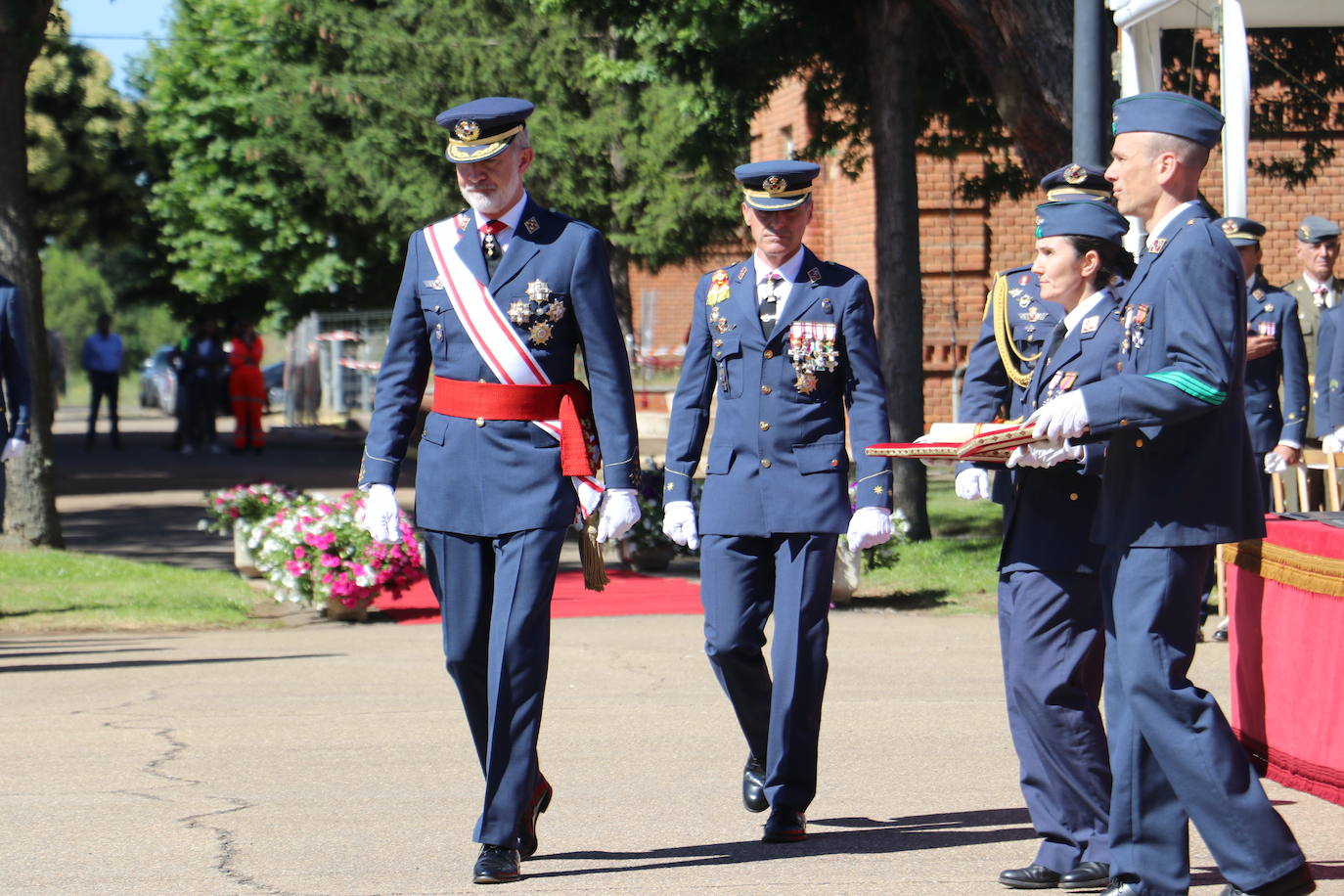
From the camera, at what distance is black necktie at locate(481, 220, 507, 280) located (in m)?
5.65

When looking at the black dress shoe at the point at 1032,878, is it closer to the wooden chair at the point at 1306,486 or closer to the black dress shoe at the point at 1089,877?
the black dress shoe at the point at 1089,877

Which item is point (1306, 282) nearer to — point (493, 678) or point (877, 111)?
point (877, 111)

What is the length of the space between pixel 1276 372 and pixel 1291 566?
477 cm

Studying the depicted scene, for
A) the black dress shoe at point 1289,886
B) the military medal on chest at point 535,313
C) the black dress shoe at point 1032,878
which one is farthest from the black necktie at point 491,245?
the black dress shoe at point 1289,886

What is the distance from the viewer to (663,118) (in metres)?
24.9

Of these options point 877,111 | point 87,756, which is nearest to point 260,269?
point 877,111

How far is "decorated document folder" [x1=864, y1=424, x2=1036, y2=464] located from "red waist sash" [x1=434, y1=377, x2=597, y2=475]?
36.7 inches

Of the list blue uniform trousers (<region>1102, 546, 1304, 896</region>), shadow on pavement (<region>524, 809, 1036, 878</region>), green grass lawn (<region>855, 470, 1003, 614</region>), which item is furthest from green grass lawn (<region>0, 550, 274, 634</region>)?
blue uniform trousers (<region>1102, 546, 1304, 896</region>)

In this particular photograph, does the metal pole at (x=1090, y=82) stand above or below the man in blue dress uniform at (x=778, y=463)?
above

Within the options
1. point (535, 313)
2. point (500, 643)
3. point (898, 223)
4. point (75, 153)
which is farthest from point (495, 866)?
point (75, 153)

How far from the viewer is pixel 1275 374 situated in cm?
1038

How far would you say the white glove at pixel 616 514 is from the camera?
18.2ft

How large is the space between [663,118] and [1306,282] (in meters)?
14.5

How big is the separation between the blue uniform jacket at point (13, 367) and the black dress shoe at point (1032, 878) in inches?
262
